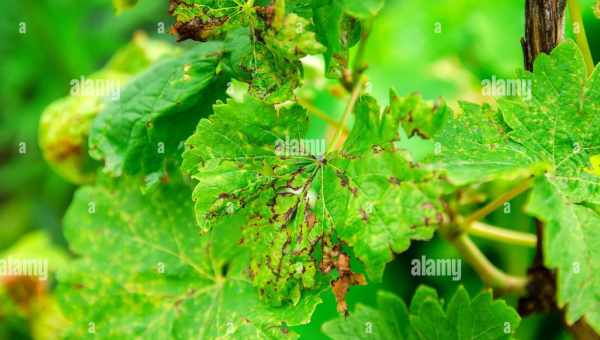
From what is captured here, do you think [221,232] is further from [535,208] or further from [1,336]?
[1,336]

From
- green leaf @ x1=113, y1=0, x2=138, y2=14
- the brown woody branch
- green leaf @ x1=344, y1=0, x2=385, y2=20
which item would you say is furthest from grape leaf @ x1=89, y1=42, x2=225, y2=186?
the brown woody branch

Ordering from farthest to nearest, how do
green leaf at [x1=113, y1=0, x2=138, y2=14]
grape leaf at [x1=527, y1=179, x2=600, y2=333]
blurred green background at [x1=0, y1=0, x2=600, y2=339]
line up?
blurred green background at [x1=0, y1=0, x2=600, y2=339]
green leaf at [x1=113, y1=0, x2=138, y2=14]
grape leaf at [x1=527, y1=179, x2=600, y2=333]

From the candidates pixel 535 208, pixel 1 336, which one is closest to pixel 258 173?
pixel 535 208

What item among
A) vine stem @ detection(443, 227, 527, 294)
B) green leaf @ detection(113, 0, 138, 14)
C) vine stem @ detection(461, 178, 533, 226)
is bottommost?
vine stem @ detection(443, 227, 527, 294)

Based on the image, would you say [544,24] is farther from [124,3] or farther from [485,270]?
[124,3]

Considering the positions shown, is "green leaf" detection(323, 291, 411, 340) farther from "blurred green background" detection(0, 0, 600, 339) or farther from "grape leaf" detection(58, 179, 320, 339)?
"blurred green background" detection(0, 0, 600, 339)

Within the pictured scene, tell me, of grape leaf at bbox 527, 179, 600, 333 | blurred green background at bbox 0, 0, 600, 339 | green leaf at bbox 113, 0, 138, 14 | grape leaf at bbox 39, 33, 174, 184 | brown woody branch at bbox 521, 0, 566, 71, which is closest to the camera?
grape leaf at bbox 527, 179, 600, 333
